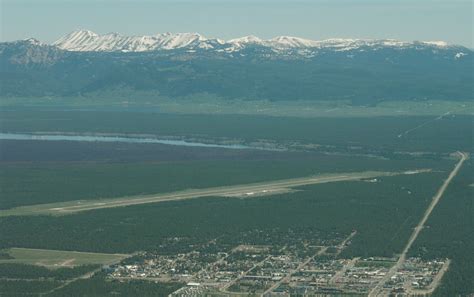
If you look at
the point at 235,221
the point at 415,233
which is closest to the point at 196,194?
the point at 235,221

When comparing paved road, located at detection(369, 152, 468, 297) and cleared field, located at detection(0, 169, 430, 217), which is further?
cleared field, located at detection(0, 169, 430, 217)

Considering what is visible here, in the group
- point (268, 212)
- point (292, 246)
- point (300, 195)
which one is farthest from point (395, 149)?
point (292, 246)

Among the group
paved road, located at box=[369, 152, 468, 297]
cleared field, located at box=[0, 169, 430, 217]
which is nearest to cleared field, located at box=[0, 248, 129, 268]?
cleared field, located at box=[0, 169, 430, 217]

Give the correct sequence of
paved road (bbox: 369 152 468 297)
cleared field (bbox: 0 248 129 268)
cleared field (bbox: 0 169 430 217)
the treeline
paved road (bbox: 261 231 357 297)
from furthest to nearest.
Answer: cleared field (bbox: 0 169 430 217) → the treeline → cleared field (bbox: 0 248 129 268) → paved road (bbox: 369 152 468 297) → paved road (bbox: 261 231 357 297)

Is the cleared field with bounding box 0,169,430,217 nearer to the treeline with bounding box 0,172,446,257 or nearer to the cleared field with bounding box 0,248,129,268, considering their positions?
the treeline with bounding box 0,172,446,257

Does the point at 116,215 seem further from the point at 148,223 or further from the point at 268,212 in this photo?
the point at 268,212

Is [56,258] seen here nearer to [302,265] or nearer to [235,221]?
[302,265]
